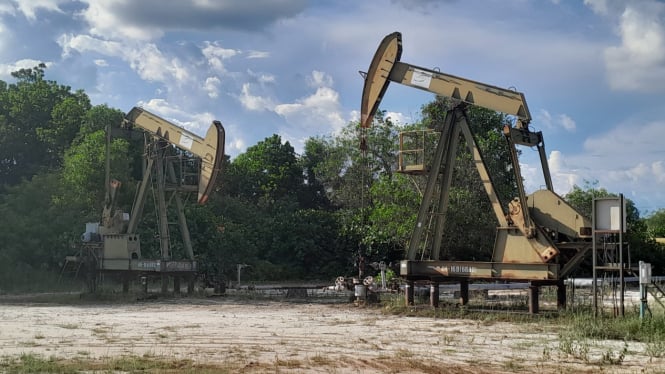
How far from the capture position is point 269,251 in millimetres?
43219

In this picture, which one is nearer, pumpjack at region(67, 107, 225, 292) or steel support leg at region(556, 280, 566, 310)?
steel support leg at region(556, 280, 566, 310)

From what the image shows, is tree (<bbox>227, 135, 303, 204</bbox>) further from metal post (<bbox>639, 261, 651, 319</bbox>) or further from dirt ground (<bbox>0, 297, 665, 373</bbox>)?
metal post (<bbox>639, 261, 651, 319</bbox>)

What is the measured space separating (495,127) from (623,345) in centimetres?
2332

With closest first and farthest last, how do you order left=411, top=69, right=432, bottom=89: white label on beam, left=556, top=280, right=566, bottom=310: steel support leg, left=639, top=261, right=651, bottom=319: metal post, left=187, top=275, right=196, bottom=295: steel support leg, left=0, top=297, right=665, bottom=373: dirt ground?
left=0, top=297, right=665, bottom=373: dirt ground
left=639, top=261, right=651, bottom=319: metal post
left=556, top=280, right=566, bottom=310: steel support leg
left=411, top=69, right=432, bottom=89: white label on beam
left=187, top=275, right=196, bottom=295: steel support leg

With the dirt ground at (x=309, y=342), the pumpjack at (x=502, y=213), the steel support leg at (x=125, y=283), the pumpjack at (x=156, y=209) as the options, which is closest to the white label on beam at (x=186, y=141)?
the pumpjack at (x=156, y=209)

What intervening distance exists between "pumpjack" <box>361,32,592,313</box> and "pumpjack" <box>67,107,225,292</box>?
8004mm

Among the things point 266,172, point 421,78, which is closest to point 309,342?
point 421,78

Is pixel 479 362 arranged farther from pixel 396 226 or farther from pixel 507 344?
pixel 396 226

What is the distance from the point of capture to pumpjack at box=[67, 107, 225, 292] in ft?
83.3

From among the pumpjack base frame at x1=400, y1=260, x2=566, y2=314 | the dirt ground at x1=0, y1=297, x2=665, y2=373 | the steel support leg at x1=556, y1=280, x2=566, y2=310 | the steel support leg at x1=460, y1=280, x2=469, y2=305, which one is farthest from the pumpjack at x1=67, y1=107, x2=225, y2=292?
the steel support leg at x1=556, y1=280, x2=566, y2=310

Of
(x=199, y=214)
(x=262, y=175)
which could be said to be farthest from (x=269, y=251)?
(x=262, y=175)

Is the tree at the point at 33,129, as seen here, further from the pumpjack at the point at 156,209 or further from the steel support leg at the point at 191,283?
the steel support leg at the point at 191,283

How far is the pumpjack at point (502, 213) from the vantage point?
1725cm

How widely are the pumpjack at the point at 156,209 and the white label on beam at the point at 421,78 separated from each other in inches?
311
